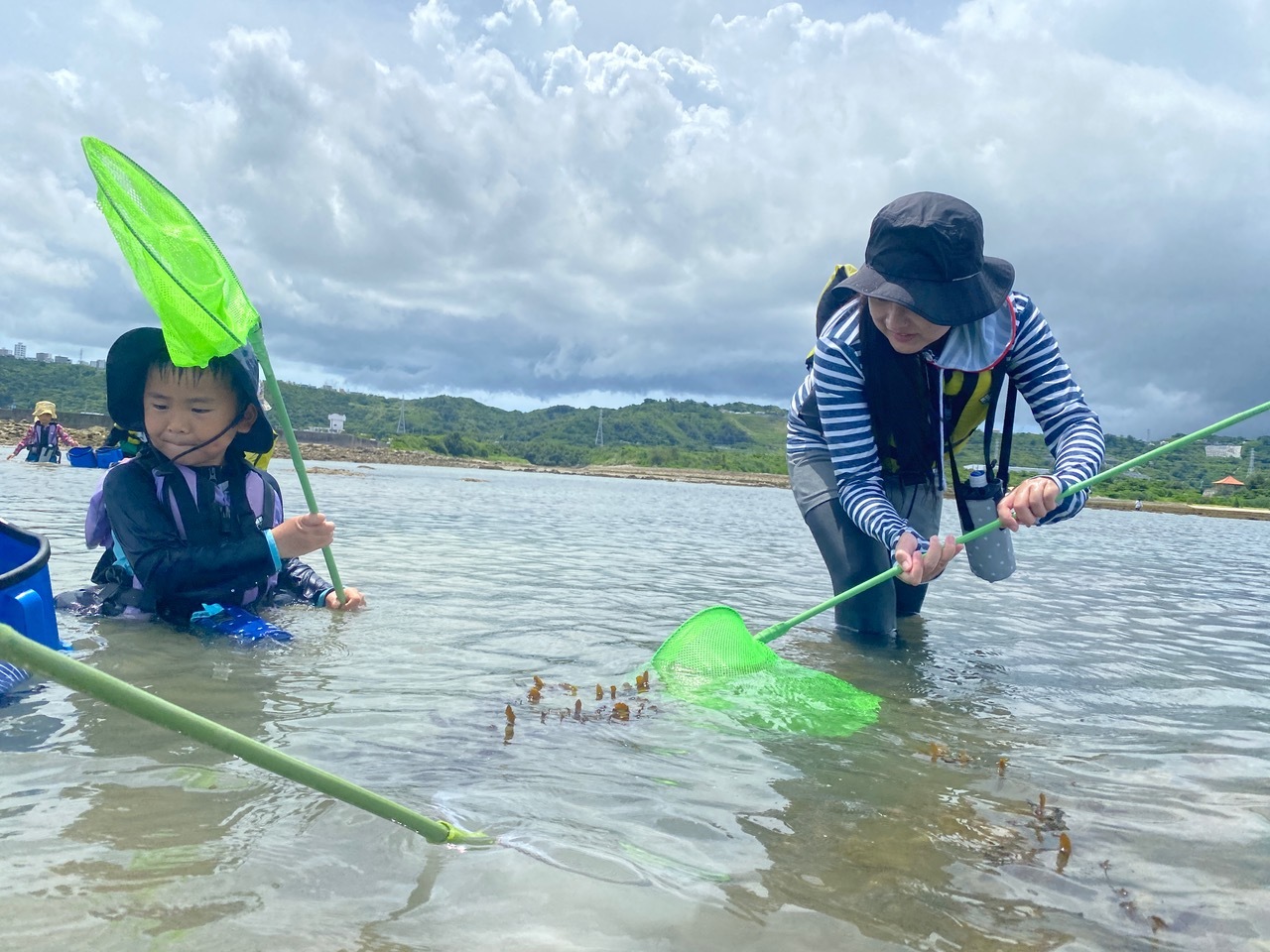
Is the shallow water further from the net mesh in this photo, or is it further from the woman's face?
the woman's face

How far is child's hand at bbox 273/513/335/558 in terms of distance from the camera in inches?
170

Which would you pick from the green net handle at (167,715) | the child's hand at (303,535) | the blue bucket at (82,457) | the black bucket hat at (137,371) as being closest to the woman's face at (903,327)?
the child's hand at (303,535)

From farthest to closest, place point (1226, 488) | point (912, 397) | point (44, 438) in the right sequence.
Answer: point (1226, 488), point (44, 438), point (912, 397)

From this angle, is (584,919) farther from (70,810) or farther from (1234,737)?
(1234,737)

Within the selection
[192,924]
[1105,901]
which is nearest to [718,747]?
[1105,901]

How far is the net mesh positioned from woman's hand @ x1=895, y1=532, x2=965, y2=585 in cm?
311

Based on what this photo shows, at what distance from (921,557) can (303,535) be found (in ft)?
9.58

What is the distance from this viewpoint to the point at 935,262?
3.60 metres

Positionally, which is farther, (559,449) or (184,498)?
(559,449)

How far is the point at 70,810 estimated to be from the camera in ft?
7.57

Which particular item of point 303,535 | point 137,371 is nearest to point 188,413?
point 137,371

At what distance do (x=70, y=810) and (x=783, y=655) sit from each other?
354 cm

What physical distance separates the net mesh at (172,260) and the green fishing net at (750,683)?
101 inches

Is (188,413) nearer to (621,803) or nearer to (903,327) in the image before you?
(621,803)
